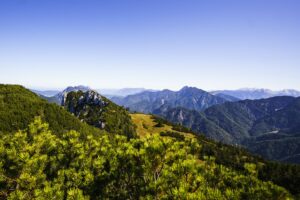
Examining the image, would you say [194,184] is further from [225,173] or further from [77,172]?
[77,172]

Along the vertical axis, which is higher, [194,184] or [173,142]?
[173,142]

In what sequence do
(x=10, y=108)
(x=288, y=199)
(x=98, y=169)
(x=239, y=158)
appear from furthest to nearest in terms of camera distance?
(x=239, y=158) < (x=10, y=108) < (x=98, y=169) < (x=288, y=199)

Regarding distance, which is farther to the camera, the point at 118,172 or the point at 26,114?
the point at 26,114

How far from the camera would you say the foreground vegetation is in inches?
572

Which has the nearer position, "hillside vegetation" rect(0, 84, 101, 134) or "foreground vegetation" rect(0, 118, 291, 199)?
"foreground vegetation" rect(0, 118, 291, 199)

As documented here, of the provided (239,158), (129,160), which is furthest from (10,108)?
(129,160)

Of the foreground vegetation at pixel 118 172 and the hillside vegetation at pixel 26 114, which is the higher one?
the foreground vegetation at pixel 118 172

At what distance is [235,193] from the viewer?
513 inches

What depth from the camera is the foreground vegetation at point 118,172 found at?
1453 centimetres

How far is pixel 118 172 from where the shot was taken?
61.0ft

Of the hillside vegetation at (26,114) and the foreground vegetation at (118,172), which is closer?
the foreground vegetation at (118,172)

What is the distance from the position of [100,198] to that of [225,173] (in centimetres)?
834

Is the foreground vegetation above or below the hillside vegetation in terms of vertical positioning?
above

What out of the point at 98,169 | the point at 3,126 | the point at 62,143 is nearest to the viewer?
the point at 98,169
